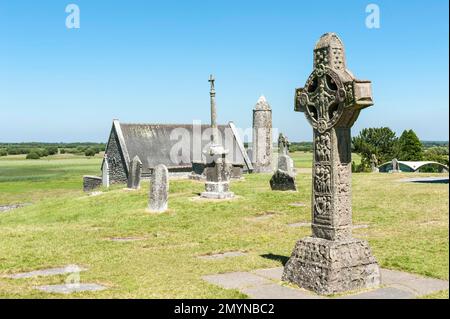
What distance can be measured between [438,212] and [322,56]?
965 cm

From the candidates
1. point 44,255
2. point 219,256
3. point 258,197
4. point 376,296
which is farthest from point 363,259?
point 258,197

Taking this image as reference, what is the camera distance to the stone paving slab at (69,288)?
7189mm

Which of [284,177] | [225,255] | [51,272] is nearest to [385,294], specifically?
[225,255]

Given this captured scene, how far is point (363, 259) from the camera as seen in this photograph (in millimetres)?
7309

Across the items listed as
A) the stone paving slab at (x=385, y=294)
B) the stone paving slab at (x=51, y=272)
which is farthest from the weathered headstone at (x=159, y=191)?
the stone paving slab at (x=385, y=294)

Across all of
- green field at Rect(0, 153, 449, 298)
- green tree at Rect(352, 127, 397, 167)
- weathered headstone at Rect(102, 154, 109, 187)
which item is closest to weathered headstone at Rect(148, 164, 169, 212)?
green field at Rect(0, 153, 449, 298)

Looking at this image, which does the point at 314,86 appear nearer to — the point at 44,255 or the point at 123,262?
the point at 123,262

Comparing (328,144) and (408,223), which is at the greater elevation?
(328,144)

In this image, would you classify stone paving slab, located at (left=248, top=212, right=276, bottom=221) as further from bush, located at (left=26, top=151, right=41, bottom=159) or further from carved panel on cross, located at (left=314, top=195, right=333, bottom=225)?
bush, located at (left=26, top=151, right=41, bottom=159)

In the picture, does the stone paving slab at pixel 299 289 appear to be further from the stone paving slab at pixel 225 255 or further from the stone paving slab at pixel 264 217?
the stone paving slab at pixel 264 217

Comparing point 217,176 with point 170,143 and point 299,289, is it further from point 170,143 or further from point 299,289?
point 170,143

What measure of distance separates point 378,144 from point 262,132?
77.5 ft

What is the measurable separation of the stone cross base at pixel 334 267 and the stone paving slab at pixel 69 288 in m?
3.03

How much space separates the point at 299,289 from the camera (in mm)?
7281
